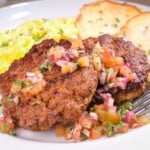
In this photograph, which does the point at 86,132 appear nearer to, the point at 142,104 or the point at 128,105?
the point at 128,105

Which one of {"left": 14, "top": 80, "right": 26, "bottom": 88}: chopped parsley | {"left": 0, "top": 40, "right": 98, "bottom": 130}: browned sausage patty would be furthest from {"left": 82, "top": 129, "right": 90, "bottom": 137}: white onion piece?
{"left": 14, "top": 80, "right": 26, "bottom": 88}: chopped parsley

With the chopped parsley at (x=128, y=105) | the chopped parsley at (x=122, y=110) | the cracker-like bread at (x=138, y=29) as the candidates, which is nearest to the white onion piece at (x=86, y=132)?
the chopped parsley at (x=122, y=110)

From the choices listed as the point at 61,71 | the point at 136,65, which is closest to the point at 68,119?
the point at 61,71

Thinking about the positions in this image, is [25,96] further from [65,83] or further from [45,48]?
[45,48]

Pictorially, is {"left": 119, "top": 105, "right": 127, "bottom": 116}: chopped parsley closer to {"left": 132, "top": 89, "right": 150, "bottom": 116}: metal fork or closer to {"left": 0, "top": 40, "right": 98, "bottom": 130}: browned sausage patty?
{"left": 132, "top": 89, "right": 150, "bottom": 116}: metal fork

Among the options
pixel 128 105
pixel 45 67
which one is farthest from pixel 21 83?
pixel 128 105
